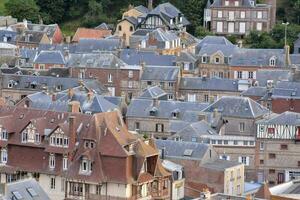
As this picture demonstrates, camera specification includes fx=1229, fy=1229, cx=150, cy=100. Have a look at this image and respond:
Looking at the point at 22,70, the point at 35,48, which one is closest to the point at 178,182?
the point at 22,70

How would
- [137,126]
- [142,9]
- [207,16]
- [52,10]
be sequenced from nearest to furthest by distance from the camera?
1. [137,126]
2. [207,16]
3. [142,9]
4. [52,10]

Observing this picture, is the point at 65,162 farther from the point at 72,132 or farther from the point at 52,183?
the point at 72,132

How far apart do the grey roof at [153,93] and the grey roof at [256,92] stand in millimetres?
6465

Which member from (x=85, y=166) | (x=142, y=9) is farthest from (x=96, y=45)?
(x=85, y=166)

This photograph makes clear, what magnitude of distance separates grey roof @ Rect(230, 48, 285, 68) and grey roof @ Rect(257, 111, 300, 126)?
2548 centimetres

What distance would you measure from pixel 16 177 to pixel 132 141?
7.59 meters

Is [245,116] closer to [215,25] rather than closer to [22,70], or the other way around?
[22,70]

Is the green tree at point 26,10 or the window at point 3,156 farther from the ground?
the green tree at point 26,10

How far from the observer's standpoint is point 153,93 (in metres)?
95.6

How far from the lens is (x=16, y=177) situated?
2881 inches

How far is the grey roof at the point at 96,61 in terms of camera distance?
4131 inches

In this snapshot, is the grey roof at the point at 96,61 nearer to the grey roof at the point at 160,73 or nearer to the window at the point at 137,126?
the grey roof at the point at 160,73

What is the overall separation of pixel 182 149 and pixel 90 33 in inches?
1961

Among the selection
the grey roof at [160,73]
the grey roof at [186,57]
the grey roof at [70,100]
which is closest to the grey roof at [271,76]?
the grey roof at [160,73]
